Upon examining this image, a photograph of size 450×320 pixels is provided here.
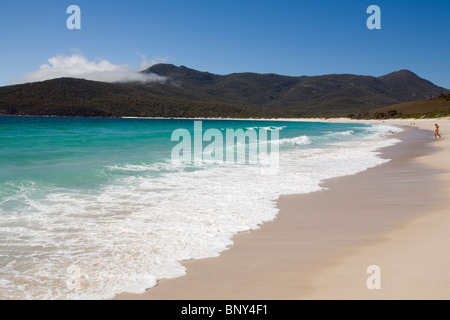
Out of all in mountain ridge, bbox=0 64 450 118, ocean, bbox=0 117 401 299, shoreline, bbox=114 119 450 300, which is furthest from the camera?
mountain ridge, bbox=0 64 450 118

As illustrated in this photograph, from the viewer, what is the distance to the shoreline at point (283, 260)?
143 inches

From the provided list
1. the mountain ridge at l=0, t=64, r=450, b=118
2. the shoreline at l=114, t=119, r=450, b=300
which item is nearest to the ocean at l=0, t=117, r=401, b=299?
the shoreline at l=114, t=119, r=450, b=300

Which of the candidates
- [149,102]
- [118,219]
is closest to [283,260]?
[118,219]

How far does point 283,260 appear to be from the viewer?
448 centimetres

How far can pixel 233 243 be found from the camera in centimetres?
516

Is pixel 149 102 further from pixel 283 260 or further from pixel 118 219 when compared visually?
pixel 283 260

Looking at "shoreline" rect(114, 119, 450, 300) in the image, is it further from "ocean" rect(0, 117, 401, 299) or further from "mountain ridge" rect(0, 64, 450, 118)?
"mountain ridge" rect(0, 64, 450, 118)

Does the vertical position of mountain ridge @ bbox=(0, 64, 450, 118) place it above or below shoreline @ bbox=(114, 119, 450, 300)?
above

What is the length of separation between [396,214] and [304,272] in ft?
11.6

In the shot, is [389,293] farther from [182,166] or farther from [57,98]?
[57,98]

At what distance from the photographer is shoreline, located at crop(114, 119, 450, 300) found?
11.9ft

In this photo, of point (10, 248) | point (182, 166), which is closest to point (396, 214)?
point (10, 248)

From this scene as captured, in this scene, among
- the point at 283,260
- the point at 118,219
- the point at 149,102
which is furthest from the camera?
the point at 149,102

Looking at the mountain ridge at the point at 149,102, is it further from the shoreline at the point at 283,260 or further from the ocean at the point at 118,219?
the shoreline at the point at 283,260
